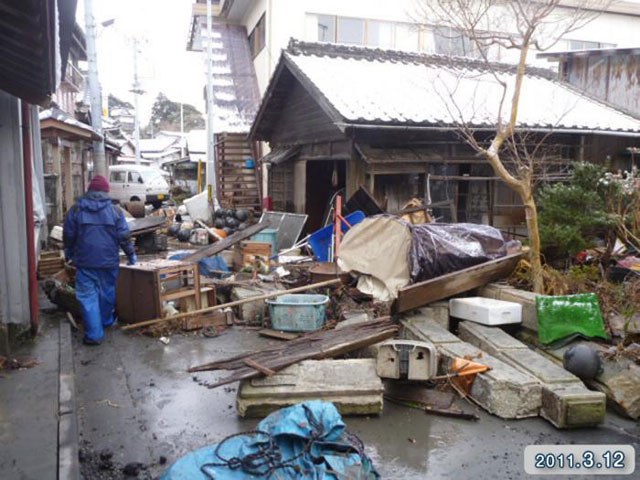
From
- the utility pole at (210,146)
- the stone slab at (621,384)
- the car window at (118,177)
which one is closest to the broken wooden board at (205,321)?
the stone slab at (621,384)

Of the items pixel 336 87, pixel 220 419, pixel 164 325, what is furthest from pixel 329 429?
pixel 336 87

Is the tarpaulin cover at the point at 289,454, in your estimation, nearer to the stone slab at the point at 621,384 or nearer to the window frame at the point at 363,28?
the stone slab at the point at 621,384

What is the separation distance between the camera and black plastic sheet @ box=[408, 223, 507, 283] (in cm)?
715

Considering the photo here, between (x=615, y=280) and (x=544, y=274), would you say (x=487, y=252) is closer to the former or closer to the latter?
(x=544, y=274)

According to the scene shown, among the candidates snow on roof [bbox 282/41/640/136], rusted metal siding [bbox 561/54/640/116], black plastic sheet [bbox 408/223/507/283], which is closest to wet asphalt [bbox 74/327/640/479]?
black plastic sheet [bbox 408/223/507/283]

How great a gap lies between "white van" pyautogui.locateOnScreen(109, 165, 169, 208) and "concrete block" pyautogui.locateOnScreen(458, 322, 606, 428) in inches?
856

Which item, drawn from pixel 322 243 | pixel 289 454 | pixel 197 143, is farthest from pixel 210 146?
pixel 289 454

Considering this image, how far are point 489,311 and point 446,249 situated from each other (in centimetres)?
126

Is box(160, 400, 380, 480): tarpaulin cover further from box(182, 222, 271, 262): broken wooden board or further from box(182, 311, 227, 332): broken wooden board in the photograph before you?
box(182, 222, 271, 262): broken wooden board

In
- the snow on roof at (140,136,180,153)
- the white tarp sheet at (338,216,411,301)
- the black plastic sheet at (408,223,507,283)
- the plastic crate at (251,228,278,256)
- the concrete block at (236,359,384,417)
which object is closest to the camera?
the concrete block at (236,359,384,417)

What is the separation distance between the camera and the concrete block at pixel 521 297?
6340 mm

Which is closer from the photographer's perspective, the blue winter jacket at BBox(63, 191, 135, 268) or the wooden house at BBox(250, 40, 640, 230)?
the blue winter jacket at BBox(63, 191, 135, 268)

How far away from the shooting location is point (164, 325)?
279 inches

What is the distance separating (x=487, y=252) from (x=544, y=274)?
85 centimetres
